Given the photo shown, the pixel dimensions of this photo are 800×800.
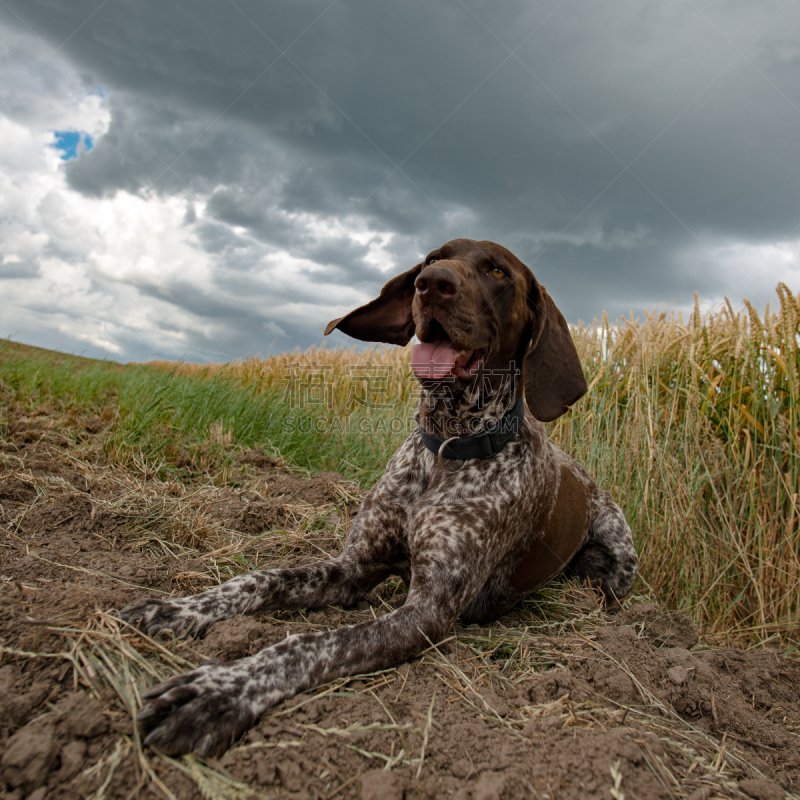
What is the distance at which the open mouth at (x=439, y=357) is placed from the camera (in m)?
2.69

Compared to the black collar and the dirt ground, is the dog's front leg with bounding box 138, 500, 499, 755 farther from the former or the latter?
the black collar

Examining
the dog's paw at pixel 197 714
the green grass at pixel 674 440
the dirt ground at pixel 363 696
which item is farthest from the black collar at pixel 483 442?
the green grass at pixel 674 440

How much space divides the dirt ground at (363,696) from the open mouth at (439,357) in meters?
1.26

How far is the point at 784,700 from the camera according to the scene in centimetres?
293

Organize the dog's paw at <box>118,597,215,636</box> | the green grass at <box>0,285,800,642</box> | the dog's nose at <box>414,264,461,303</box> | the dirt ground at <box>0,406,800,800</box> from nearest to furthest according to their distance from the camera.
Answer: the dirt ground at <box>0,406,800,800</box> → the dog's paw at <box>118,597,215,636</box> → the dog's nose at <box>414,264,461,303</box> → the green grass at <box>0,285,800,642</box>

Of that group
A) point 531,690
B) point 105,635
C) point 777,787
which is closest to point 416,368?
point 531,690

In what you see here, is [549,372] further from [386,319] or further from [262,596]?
[262,596]

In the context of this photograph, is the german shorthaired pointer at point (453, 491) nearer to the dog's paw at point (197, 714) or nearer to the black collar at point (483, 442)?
the black collar at point (483, 442)

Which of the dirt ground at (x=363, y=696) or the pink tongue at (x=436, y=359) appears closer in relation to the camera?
the dirt ground at (x=363, y=696)

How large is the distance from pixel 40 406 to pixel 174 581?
150 inches

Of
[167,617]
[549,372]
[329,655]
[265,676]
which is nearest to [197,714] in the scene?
[265,676]

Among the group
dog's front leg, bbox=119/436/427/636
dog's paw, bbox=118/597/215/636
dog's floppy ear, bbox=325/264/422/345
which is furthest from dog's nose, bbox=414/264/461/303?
dog's paw, bbox=118/597/215/636

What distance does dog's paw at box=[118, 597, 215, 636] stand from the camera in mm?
2145

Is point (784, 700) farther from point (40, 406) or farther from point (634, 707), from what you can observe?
point (40, 406)
